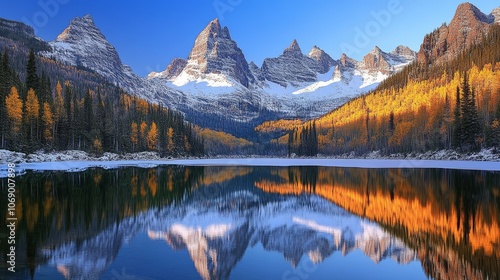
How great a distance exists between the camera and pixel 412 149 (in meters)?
121

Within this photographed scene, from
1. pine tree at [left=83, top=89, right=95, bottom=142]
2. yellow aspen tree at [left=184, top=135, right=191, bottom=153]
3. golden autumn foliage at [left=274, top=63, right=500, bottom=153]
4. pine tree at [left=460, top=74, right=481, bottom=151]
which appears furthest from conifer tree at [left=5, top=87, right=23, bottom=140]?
golden autumn foliage at [left=274, top=63, right=500, bottom=153]

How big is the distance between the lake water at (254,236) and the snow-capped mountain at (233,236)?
0.16 ft

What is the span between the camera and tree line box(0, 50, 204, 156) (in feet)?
255

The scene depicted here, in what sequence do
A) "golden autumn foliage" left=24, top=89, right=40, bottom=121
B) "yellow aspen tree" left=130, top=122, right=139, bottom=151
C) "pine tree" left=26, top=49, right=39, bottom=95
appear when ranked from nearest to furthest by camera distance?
"golden autumn foliage" left=24, top=89, right=40, bottom=121 < "pine tree" left=26, top=49, right=39, bottom=95 < "yellow aspen tree" left=130, top=122, right=139, bottom=151

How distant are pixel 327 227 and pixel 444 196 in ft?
44.6

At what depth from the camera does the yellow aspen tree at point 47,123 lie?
88.5m

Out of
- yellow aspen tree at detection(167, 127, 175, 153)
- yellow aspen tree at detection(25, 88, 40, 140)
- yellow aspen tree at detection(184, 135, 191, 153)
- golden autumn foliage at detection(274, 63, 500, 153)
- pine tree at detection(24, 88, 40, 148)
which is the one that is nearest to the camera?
pine tree at detection(24, 88, 40, 148)

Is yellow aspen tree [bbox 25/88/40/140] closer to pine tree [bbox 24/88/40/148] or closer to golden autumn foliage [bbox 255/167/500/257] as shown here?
pine tree [bbox 24/88/40/148]

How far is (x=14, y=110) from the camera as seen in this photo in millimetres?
77812

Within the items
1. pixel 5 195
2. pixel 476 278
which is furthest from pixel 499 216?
pixel 5 195

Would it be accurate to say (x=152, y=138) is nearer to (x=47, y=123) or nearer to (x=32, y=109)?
(x=47, y=123)

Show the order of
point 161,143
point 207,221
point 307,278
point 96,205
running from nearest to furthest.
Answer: point 307,278 < point 207,221 < point 96,205 < point 161,143

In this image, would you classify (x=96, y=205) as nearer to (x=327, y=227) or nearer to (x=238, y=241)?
(x=238, y=241)

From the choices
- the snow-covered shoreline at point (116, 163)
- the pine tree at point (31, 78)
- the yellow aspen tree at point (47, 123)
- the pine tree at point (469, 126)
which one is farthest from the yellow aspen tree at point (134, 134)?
the pine tree at point (469, 126)
